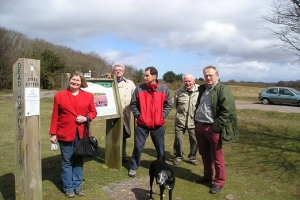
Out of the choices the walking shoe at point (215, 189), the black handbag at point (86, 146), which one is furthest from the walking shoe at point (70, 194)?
the walking shoe at point (215, 189)

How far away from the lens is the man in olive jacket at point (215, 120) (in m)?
4.36

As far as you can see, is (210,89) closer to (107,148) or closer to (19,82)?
(107,148)

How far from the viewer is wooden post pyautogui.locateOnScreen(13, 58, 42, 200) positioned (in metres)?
3.53

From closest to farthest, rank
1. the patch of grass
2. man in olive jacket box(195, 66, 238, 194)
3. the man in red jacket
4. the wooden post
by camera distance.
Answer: the wooden post
man in olive jacket box(195, 66, 238, 194)
the patch of grass
the man in red jacket

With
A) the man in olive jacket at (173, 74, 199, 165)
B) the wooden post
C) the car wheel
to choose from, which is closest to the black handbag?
the wooden post

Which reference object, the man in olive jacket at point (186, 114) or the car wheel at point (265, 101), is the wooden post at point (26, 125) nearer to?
the man in olive jacket at point (186, 114)

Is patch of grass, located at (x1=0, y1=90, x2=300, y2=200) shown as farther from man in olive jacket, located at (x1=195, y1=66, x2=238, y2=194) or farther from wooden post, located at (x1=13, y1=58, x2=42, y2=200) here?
wooden post, located at (x1=13, y1=58, x2=42, y2=200)

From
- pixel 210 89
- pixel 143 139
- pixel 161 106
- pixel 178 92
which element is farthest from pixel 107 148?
pixel 210 89

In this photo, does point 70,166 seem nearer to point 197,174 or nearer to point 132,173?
point 132,173

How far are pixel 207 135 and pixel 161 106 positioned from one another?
37.7 inches

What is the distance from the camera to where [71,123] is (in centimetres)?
416

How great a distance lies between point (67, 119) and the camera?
4137mm

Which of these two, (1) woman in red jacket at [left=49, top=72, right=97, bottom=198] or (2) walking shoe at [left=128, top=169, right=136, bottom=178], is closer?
(1) woman in red jacket at [left=49, top=72, right=97, bottom=198]

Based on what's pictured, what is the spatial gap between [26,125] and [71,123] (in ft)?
2.31
